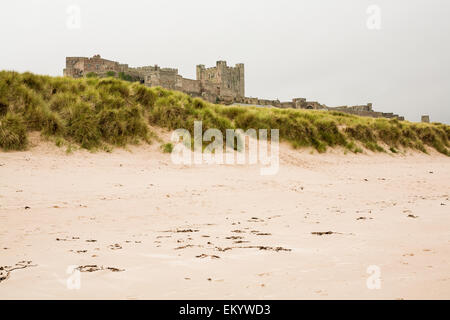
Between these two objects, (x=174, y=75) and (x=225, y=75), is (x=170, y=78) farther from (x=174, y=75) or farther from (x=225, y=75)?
(x=225, y=75)

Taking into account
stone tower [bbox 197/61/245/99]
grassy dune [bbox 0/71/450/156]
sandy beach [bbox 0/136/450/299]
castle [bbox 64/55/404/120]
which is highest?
stone tower [bbox 197/61/245/99]

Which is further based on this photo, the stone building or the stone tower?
the stone tower

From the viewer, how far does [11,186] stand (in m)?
5.91

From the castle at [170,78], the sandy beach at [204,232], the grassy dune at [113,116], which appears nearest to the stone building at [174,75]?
the castle at [170,78]

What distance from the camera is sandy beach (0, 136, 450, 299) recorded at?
7.37ft

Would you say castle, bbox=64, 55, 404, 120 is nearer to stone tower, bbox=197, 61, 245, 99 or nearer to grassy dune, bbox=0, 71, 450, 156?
stone tower, bbox=197, 61, 245, 99

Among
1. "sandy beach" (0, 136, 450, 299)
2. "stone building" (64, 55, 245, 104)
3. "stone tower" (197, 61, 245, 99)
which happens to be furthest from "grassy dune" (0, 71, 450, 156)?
"stone tower" (197, 61, 245, 99)

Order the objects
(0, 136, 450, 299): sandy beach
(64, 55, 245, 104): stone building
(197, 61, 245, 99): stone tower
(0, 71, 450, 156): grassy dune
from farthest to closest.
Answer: (197, 61, 245, 99): stone tower < (64, 55, 245, 104): stone building < (0, 71, 450, 156): grassy dune < (0, 136, 450, 299): sandy beach

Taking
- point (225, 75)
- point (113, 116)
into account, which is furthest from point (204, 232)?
point (225, 75)

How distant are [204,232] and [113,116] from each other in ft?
23.2

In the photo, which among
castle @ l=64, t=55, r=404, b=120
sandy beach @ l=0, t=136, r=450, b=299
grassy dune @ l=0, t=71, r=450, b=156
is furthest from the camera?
castle @ l=64, t=55, r=404, b=120

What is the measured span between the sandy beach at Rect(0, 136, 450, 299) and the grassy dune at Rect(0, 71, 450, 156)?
73cm

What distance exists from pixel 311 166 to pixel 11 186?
899 cm
